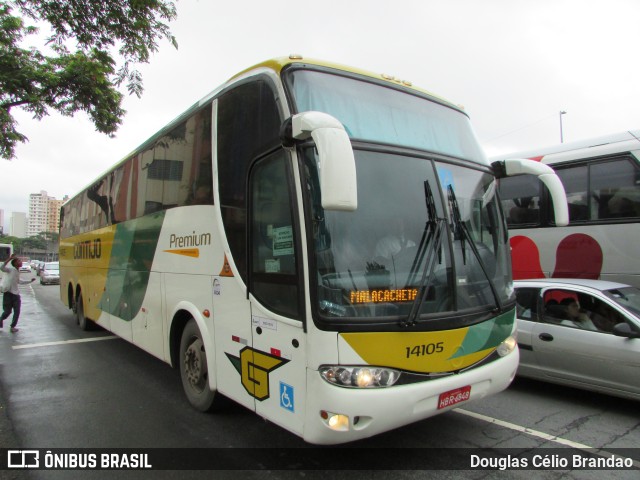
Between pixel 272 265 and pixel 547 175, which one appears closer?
pixel 272 265

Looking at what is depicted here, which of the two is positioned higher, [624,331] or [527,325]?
[624,331]

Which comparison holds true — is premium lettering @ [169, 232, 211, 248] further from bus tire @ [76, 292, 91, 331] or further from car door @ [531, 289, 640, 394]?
bus tire @ [76, 292, 91, 331]

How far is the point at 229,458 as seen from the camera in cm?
360

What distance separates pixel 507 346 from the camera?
375 centimetres

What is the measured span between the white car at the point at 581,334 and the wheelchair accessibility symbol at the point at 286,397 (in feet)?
12.1

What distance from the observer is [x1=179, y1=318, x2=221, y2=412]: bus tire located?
445 centimetres

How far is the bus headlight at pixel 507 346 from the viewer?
367cm

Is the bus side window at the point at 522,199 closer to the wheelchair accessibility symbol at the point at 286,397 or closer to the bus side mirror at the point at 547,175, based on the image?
the bus side mirror at the point at 547,175

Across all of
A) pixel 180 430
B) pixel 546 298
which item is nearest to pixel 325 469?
pixel 180 430

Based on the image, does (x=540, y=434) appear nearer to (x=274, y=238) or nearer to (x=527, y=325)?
(x=527, y=325)

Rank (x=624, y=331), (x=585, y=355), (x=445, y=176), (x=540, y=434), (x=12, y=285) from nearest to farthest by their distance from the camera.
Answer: (x=445, y=176)
(x=540, y=434)
(x=624, y=331)
(x=585, y=355)
(x=12, y=285)

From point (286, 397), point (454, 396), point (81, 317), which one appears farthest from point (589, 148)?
point (81, 317)

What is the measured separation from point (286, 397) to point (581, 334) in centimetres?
380

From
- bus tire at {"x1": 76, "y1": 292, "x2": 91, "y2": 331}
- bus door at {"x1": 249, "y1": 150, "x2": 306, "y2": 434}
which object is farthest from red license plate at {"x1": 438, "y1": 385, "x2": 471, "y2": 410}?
bus tire at {"x1": 76, "y1": 292, "x2": 91, "y2": 331}
